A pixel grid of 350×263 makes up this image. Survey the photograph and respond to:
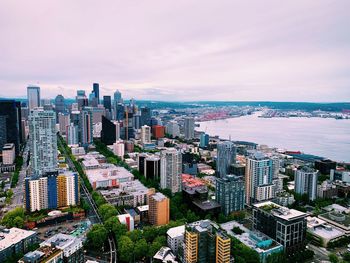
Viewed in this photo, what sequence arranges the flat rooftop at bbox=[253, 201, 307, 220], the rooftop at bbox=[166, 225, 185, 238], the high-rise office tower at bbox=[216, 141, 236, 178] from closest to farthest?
the rooftop at bbox=[166, 225, 185, 238] → the flat rooftop at bbox=[253, 201, 307, 220] → the high-rise office tower at bbox=[216, 141, 236, 178]

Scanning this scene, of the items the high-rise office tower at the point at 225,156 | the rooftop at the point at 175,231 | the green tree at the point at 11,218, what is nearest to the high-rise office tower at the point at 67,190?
the green tree at the point at 11,218

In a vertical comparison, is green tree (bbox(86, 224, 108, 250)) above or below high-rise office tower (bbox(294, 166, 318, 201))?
below

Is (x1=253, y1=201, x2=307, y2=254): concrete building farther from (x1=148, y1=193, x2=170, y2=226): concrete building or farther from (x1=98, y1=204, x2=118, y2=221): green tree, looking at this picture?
(x1=98, y1=204, x2=118, y2=221): green tree

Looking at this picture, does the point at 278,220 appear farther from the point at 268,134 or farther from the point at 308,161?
the point at 268,134

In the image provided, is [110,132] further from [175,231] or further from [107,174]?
[175,231]

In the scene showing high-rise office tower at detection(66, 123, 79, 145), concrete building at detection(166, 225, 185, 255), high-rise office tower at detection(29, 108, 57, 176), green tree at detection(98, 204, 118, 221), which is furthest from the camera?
high-rise office tower at detection(66, 123, 79, 145)

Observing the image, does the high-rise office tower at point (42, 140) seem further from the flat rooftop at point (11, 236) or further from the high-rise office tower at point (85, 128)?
the high-rise office tower at point (85, 128)

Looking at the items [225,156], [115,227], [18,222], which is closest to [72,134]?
[225,156]

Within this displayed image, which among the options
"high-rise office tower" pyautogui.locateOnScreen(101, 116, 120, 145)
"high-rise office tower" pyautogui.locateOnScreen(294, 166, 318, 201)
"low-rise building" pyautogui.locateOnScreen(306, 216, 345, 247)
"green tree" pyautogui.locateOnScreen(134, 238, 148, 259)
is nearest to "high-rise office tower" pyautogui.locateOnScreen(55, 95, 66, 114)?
"high-rise office tower" pyautogui.locateOnScreen(101, 116, 120, 145)
